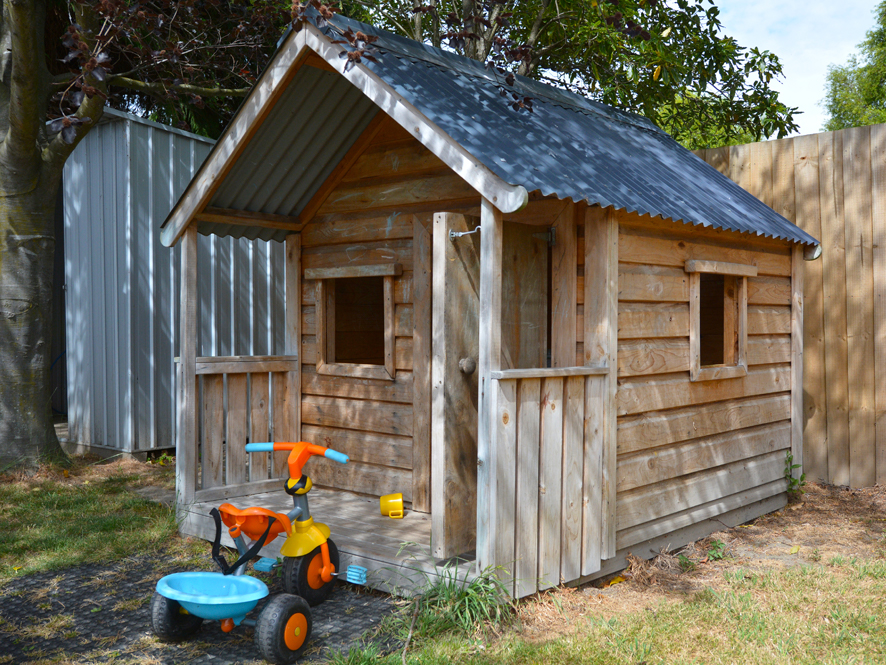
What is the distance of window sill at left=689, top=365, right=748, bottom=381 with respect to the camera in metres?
5.58

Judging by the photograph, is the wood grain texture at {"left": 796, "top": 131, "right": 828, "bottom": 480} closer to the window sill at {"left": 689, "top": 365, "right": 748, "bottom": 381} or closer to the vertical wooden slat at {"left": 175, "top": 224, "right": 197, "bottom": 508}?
the window sill at {"left": 689, "top": 365, "right": 748, "bottom": 381}

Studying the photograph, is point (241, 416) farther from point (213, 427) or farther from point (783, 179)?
point (783, 179)

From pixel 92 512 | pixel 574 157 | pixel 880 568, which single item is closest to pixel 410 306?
pixel 574 157

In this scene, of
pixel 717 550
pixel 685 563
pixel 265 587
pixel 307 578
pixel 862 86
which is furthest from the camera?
pixel 862 86

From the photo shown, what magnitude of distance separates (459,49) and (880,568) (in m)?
4.51

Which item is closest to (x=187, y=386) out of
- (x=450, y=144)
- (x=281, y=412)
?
(x=281, y=412)

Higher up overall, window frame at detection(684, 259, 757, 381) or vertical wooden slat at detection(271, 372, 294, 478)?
window frame at detection(684, 259, 757, 381)

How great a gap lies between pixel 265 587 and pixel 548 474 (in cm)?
163

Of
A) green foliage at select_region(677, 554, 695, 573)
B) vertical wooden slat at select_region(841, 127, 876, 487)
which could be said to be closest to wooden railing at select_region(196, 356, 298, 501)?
green foliage at select_region(677, 554, 695, 573)

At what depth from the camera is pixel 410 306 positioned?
225 inches

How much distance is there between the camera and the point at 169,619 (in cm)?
369

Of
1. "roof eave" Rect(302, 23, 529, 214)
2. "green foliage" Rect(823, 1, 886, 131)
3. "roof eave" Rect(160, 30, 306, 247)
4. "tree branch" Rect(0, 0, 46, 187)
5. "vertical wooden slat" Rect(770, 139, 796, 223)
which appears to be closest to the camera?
"roof eave" Rect(302, 23, 529, 214)

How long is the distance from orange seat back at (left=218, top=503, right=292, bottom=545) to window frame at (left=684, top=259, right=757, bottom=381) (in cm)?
313

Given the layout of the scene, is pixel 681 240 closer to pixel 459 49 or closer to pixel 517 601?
pixel 459 49
